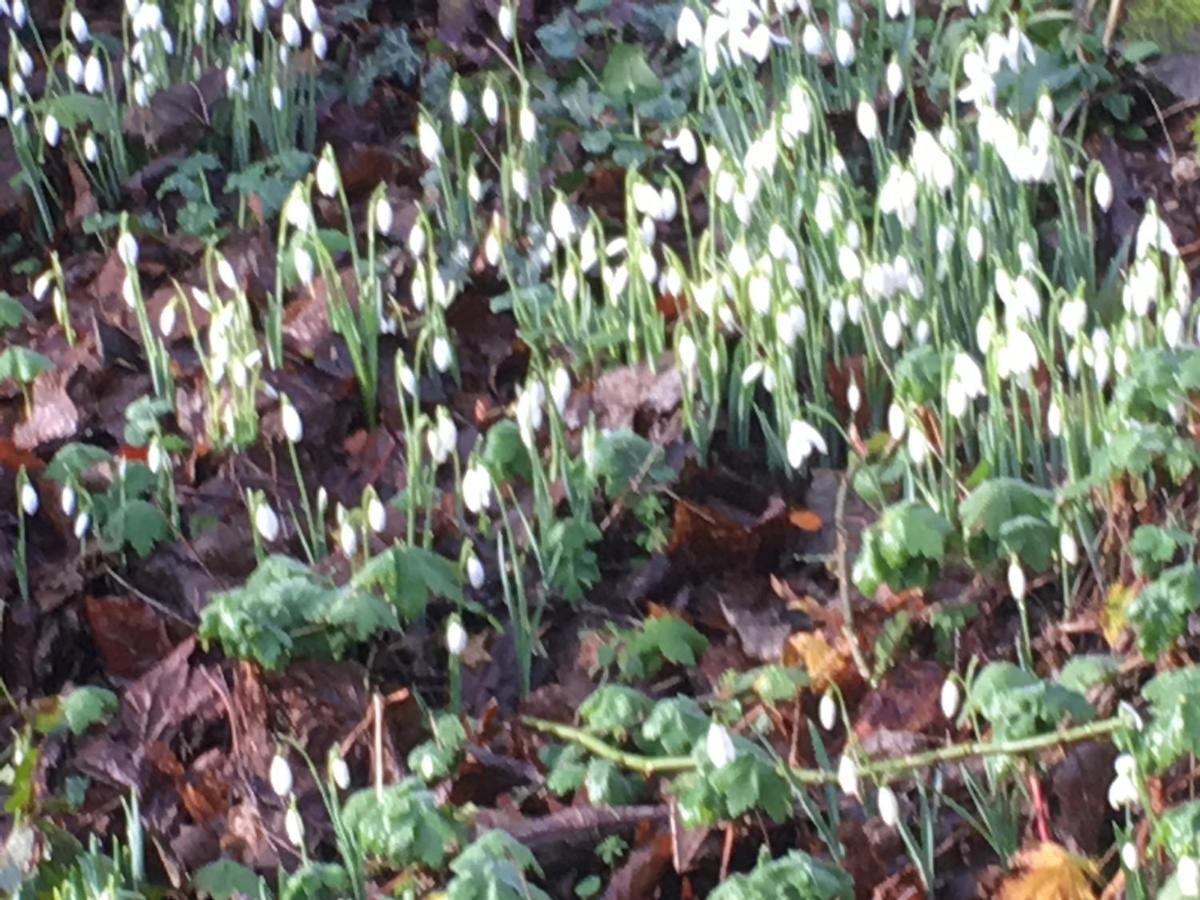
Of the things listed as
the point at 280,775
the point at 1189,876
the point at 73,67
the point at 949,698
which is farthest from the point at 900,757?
the point at 73,67

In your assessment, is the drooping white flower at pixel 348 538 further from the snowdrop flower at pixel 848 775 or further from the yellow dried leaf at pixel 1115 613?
the yellow dried leaf at pixel 1115 613

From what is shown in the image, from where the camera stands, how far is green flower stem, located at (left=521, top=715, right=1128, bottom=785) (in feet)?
6.97

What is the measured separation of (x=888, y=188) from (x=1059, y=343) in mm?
444

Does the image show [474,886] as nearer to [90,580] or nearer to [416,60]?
[90,580]

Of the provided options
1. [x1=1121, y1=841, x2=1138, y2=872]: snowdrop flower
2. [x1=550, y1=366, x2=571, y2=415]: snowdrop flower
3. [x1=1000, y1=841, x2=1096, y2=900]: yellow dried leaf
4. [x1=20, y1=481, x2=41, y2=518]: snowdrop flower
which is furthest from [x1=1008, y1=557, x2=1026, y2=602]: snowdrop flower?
[x1=20, y1=481, x2=41, y2=518]: snowdrop flower

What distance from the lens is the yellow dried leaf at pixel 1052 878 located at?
6.83ft

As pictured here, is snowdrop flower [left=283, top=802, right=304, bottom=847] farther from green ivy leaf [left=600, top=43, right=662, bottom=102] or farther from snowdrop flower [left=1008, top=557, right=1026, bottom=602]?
green ivy leaf [left=600, top=43, right=662, bottom=102]

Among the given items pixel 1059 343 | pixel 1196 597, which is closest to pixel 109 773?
pixel 1196 597

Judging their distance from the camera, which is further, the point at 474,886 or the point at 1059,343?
the point at 1059,343

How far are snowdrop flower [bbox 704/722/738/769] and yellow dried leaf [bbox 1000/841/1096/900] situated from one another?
372mm

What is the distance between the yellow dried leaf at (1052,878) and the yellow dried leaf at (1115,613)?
0.41 metres

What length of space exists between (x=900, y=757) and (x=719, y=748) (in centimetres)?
35

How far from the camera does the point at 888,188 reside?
3010 mm

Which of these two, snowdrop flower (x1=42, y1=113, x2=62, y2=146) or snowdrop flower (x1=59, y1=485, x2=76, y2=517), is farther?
snowdrop flower (x1=42, y1=113, x2=62, y2=146)
